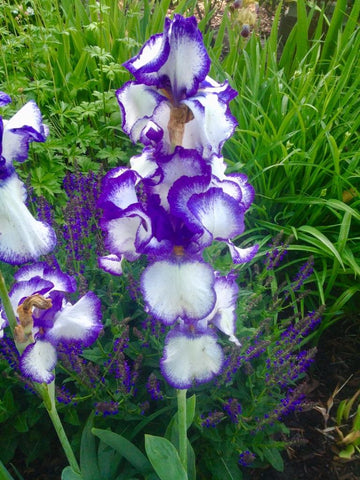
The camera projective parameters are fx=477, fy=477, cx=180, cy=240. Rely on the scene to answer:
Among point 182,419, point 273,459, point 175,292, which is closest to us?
point 175,292

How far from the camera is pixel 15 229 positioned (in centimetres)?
70

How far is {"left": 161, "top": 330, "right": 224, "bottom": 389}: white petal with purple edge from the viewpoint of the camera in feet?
3.02

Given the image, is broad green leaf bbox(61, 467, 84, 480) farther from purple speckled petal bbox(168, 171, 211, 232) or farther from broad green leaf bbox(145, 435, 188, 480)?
purple speckled petal bbox(168, 171, 211, 232)

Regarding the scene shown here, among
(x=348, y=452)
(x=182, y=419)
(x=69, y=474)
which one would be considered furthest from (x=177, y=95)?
(x=348, y=452)

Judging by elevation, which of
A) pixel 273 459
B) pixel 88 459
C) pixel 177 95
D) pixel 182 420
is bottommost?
pixel 273 459

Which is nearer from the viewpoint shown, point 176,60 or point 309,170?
point 176,60

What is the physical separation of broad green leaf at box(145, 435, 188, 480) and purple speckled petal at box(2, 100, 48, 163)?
0.70 m

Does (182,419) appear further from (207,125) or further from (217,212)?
(207,125)

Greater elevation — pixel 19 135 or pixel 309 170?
pixel 19 135

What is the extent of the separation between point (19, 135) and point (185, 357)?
1.66ft

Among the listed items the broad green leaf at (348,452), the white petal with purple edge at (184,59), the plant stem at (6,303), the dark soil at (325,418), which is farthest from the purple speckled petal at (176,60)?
the broad green leaf at (348,452)

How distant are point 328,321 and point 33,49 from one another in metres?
2.17

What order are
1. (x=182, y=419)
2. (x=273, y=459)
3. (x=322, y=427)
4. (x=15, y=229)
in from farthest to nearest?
(x=322, y=427), (x=273, y=459), (x=182, y=419), (x=15, y=229)

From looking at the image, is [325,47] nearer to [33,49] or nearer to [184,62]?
[33,49]
